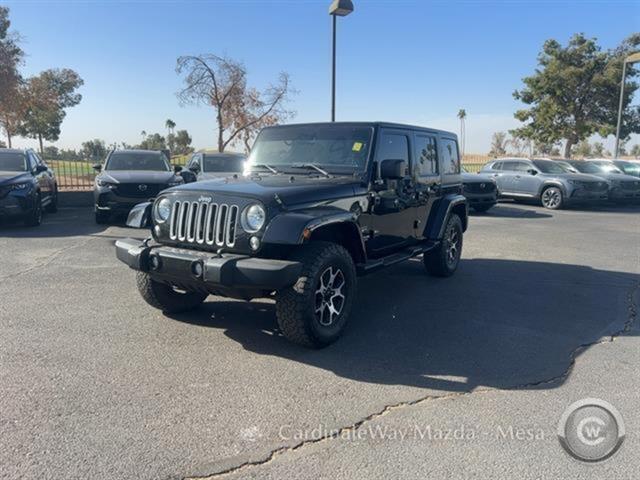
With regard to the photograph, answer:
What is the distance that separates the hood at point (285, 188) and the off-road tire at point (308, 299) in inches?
17.2

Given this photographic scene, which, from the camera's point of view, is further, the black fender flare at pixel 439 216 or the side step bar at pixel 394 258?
the black fender flare at pixel 439 216

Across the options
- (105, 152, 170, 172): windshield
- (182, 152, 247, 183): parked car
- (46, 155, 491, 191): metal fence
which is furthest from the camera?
(46, 155, 491, 191): metal fence

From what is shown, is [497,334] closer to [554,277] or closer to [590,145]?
[554,277]

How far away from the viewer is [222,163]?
12.8 meters

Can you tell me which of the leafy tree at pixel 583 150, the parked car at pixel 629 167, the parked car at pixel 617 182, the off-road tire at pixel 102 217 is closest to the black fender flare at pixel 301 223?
the off-road tire at pixel 102 217

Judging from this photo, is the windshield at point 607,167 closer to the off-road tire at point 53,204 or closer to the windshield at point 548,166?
the windshield at point 548,166

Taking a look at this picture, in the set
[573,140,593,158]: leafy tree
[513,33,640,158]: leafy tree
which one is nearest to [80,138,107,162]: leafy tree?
[513,33,640,158]: leafy tree

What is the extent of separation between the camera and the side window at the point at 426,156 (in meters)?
6.13

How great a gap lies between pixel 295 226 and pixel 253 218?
37 centimetres

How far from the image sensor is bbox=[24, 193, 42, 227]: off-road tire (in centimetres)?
1033

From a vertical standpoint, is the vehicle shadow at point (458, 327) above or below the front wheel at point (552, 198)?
below

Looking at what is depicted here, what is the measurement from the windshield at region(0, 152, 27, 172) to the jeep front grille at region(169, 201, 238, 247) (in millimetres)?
8335

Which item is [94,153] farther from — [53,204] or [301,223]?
[301,223]

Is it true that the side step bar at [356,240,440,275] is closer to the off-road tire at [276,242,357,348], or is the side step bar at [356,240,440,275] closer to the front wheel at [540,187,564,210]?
the off-road tire at [276,242,357,348]
